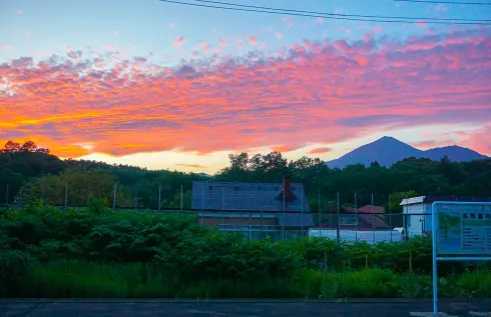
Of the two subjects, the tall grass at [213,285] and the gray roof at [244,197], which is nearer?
the tall grass at [213,285]

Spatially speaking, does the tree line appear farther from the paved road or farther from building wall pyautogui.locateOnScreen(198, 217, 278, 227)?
the paved road

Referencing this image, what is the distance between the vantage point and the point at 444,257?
10586mm

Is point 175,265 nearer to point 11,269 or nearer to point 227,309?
point 227,309

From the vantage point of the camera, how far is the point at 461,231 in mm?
10594

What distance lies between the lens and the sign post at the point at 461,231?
10.5 metres

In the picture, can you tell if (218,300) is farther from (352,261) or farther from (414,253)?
(414,253)

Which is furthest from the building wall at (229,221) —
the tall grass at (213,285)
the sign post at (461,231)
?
the sign post at (461,231)

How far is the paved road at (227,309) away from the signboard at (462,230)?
1.22 metres

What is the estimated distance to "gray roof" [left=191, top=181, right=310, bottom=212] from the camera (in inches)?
1615

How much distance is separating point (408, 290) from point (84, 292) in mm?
7345

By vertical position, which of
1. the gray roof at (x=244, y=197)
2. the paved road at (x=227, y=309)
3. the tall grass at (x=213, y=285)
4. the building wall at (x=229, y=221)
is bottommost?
the paved road at (x=227, y=309)

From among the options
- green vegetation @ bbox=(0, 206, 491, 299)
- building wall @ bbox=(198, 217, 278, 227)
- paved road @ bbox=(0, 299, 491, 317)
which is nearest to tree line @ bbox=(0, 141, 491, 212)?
building wall @ bbox=(198, 217, 278, 227)

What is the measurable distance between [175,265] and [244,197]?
2877cm

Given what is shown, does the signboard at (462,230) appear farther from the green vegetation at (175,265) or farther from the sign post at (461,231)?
the green vegetation at (175,265)
